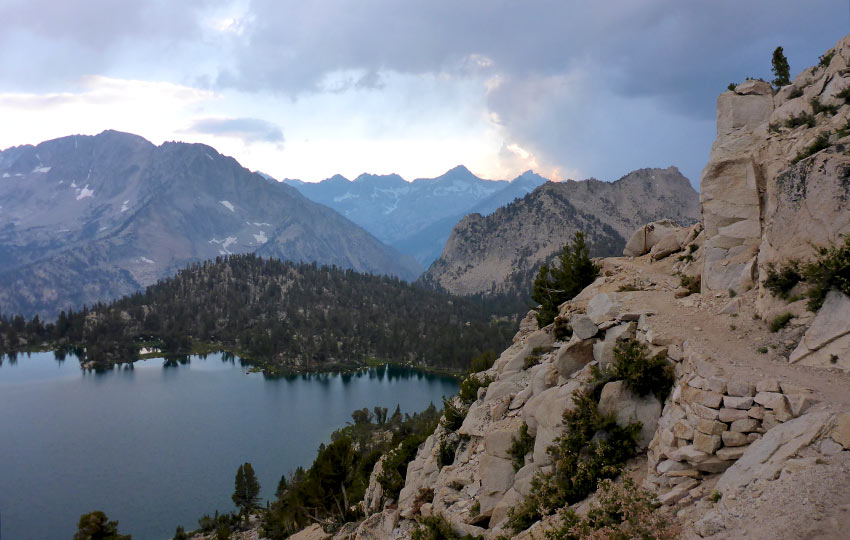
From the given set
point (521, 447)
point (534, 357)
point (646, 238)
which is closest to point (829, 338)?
point (521, 447)

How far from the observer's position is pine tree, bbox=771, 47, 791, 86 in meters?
26.0

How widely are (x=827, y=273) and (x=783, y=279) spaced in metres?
2.11

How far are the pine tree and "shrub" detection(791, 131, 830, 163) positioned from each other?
11.6 m

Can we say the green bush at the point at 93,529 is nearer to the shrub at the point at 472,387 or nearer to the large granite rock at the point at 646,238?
the shrub at the point at 472,387

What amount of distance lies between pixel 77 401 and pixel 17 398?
1638cm

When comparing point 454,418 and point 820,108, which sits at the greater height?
point 820,108

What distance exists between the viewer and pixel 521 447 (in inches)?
721

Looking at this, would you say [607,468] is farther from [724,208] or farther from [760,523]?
[724,208]

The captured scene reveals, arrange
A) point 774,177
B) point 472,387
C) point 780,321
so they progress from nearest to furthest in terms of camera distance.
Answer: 1. point 780,321
2. point 774,177
3. point 472,387

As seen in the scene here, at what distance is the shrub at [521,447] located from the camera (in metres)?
18.1

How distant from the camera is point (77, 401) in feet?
380

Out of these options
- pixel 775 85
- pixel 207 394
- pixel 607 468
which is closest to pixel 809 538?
pixel 607 468

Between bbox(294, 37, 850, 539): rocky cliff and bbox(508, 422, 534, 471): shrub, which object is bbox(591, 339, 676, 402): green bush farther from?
bbox(508, 422, 534, 471): shrub

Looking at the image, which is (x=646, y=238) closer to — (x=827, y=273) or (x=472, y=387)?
(x=472, y=387)
